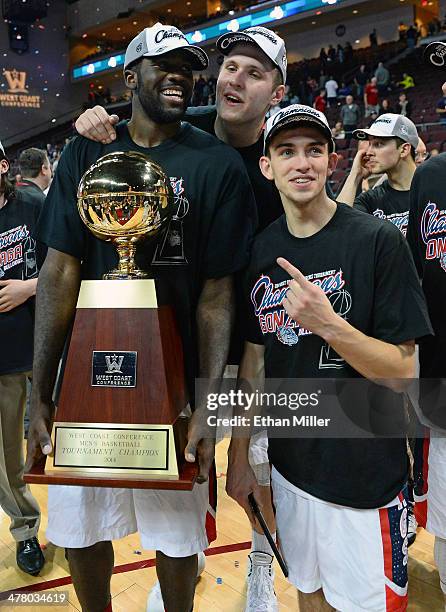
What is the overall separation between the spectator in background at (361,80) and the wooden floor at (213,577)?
→ 11.2m

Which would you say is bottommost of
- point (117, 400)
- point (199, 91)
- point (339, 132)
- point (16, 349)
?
point (16, 349)

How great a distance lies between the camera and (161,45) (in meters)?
1.29

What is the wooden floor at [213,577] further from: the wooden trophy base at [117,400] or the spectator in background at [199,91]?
the spectator in background at [199,91]

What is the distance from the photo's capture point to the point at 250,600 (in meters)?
1.90

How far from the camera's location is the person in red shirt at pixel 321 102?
11.7 meters

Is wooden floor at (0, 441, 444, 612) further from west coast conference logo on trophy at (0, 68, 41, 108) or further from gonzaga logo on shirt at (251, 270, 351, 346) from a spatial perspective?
west coast conference logo on trophy at (0, 68, 41, 108)

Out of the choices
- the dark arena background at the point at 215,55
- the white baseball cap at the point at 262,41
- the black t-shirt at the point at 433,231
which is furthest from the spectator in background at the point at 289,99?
the black t-shirt at the point at 433,231

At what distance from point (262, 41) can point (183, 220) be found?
1.95 ft

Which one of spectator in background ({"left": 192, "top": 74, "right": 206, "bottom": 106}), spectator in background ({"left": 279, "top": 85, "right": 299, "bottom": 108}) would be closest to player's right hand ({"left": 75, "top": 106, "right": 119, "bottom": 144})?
spectator in background ({"left": 279, "top": 85, "right": 299, "bottom": 108})

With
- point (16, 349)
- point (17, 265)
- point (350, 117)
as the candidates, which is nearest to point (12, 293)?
point (17, 265)

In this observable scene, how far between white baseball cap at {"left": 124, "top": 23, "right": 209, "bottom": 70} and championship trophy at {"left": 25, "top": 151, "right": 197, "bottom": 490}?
28 centimetres

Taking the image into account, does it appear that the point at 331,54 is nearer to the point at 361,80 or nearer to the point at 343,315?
the point at 361,80

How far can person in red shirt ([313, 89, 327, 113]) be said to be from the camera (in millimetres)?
11680

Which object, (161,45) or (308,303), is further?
(161,45)
